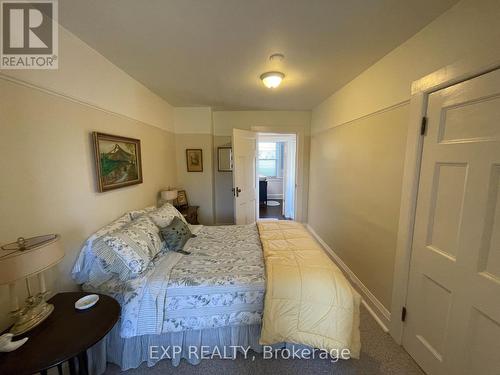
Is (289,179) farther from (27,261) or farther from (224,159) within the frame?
(27,261)

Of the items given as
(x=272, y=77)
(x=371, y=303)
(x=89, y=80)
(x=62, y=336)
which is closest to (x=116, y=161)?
(x=89, y=80)

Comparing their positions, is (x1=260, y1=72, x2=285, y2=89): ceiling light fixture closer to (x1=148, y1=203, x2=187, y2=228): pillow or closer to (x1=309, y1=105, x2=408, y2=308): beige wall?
(x1=309, y1=105, x2=408, y2=308): beige wall

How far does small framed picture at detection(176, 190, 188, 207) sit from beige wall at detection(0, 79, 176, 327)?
4.78 feet

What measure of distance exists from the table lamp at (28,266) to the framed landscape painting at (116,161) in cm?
84

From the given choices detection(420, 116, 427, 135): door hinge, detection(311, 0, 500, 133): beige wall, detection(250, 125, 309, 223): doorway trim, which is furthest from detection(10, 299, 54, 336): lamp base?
detection(250, 125, 309, 223): doorway trim

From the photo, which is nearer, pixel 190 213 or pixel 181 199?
pixel 190 213

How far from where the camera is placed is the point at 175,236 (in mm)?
2023

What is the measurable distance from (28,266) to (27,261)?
0.9 inches

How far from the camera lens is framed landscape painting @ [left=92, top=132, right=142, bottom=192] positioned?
1.79m

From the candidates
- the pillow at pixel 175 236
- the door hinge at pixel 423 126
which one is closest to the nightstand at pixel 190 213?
the pillow at pixel 175 236

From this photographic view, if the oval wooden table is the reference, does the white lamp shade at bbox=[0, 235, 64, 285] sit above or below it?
above

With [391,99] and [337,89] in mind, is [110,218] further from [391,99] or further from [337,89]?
[337,89]

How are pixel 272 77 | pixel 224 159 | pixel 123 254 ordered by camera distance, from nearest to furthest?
pixel 123 254 < pixel 272 77 < pixel 224 159

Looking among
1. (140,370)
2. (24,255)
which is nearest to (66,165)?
(24,255)
